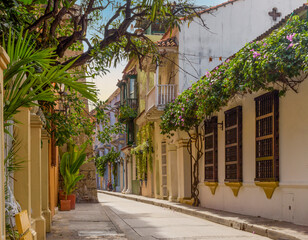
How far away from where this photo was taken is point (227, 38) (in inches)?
886

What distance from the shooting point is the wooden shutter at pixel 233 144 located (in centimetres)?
1503

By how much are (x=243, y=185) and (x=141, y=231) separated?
157 inches

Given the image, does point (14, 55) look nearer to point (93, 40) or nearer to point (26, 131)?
point (26, 131)

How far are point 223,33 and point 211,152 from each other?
650 cm

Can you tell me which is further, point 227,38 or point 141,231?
point 227,38

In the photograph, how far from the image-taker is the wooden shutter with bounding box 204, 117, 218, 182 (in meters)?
17.3

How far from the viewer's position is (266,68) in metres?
10.6

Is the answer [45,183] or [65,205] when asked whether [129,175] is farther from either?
[45,183]

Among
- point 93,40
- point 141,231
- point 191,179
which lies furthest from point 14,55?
point 191,179

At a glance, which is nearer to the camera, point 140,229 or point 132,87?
point 140,229

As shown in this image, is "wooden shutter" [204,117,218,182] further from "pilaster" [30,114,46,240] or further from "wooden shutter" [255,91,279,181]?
"pilaster" [30,114,46,240]

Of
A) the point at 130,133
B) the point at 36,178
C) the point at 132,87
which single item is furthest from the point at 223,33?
the point at 130,133

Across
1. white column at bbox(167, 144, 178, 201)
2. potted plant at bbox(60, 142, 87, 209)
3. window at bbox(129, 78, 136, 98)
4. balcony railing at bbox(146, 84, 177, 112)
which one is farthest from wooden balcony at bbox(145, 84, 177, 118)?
window at bbox(129, 78, 136, 98)

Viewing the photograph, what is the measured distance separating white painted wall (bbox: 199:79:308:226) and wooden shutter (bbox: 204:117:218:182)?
2258mm
